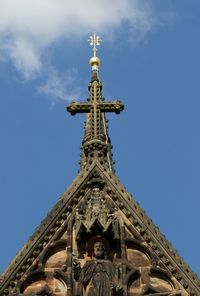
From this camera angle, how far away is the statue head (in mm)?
29062

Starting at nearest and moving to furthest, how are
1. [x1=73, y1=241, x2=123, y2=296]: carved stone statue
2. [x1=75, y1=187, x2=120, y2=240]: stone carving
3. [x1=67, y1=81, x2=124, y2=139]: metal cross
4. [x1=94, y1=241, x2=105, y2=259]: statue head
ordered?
[x1=73, y1=241, x2=123, y2=296]: carved stone statue
[x1=94, y1=241, x2=105, y2=259]: statue head
[x1=75, y1=187, x2=120, y2=240]: stone carving
[x1=67, y1=81, x2=124, y2=139]: metal cross

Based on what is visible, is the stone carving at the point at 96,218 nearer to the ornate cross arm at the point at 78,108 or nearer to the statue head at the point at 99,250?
the statue head at the point at 99,250

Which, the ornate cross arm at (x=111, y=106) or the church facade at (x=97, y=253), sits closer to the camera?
the church facade at (x=97, y=253)

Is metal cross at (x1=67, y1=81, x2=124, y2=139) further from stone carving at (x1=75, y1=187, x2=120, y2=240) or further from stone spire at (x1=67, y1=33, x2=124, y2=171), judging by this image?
stone carving at (x1=75, y1=187, x2=120, y2=240)

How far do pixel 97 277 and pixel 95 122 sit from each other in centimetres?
531

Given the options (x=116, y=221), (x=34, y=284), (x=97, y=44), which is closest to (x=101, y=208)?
(x=116, y=221)

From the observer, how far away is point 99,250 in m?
29.1

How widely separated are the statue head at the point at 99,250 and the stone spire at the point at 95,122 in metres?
2.62

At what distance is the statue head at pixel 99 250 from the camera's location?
2906cm

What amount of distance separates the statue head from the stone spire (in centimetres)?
262

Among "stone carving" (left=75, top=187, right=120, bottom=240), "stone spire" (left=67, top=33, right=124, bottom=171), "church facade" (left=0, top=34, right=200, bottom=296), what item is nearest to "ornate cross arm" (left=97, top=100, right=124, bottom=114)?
"stone spire" (left=67, top=33, right=124, bottom=171)

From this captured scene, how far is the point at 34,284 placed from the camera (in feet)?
94.3

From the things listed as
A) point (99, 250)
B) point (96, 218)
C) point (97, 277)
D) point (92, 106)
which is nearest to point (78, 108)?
point (92, 106)

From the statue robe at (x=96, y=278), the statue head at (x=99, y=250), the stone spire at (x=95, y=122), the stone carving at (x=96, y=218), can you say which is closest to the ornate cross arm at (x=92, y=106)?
the stone spire at (x=95, y=122)
